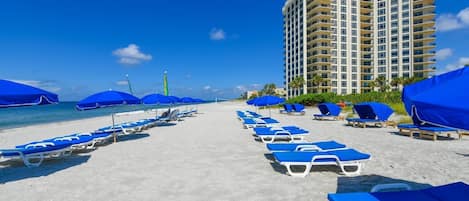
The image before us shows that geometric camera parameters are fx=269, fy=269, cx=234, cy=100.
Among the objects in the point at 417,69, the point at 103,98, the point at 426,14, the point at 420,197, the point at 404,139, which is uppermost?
the point at 426,14

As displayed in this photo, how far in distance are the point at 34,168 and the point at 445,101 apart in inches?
313

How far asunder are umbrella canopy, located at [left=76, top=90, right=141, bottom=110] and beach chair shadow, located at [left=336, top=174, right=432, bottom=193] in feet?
22.6

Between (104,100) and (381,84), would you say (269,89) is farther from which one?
(104,100)

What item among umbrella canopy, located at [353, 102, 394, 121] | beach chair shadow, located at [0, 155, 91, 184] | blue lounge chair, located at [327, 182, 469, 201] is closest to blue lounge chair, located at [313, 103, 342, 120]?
umbrella canopy, located at [353, 102, 394, 121]

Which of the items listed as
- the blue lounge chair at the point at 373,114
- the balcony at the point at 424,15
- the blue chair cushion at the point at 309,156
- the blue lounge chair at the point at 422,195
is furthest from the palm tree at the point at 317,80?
the blue lounge chair at the point at 422,195

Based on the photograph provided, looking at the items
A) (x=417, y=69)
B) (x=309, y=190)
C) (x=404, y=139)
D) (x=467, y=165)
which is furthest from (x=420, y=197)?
(x=417, y=69)

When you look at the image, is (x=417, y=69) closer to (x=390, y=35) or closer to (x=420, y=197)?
(x=390, y=35)

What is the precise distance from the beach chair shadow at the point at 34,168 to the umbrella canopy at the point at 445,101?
6.89m


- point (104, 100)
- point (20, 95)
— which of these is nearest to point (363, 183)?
point (20, 95)

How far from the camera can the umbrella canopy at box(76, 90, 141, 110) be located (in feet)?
27.0

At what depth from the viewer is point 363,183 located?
486cm

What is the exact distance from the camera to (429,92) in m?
2.15

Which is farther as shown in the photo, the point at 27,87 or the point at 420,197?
the point at 27,87

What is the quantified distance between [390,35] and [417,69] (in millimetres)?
10165
